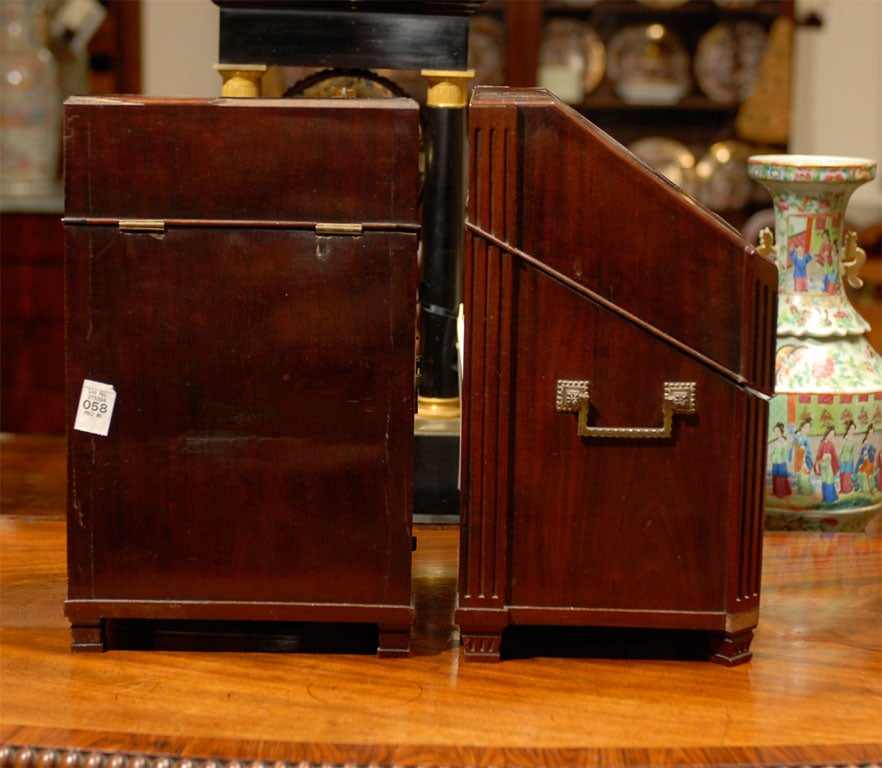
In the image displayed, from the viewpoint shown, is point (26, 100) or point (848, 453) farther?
point (26, 100)

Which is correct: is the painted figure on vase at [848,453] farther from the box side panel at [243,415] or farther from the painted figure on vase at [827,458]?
the box side panel at [243,415]

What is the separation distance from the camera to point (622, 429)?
1138mm

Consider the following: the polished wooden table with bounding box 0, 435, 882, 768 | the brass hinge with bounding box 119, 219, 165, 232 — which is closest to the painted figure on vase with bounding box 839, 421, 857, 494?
the polished wooden table with bounding box 0, 435, 882, 768

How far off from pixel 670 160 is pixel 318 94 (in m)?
2.99

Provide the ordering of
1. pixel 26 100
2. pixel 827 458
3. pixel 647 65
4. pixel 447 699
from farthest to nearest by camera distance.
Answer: pixel 647 65, pixel 26 100, pixel 827 458, pixel 447 699

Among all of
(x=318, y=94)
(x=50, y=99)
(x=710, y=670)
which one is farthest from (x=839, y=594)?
(x=50, y=99)

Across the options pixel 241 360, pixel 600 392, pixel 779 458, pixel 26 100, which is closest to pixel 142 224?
pixel 241 360

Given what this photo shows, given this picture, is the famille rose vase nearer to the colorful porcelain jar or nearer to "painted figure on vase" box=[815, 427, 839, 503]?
"painted figure on vase" box=[815, 427, 839, 503]

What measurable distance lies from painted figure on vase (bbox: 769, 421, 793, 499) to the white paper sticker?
0.80 meters

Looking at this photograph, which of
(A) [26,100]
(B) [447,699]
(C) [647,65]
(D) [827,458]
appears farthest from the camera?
(C) [647,65]

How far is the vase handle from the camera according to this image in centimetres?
165

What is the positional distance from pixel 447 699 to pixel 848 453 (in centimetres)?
70

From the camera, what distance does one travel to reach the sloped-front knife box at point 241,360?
111 centimetres

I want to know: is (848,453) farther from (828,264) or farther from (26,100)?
(26,100)
